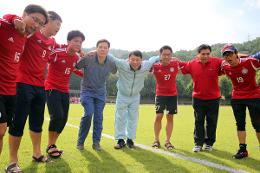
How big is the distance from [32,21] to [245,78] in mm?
4179

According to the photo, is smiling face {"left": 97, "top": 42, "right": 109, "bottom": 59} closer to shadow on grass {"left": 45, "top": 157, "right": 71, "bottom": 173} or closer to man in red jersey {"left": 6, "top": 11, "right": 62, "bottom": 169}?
man in red jersey {"left": 6, "top": 11, "right": 62, "bottom": 169}

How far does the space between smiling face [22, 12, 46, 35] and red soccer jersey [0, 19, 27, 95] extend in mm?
169

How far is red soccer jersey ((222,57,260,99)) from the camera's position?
6348 millimetres

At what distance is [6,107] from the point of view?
14.4ft

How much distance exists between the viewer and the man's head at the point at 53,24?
18.2ft

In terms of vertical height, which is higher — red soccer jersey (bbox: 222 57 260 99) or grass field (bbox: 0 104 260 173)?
red soccer jersey (bbox: 222 57 260 99)

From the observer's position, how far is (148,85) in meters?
90.1

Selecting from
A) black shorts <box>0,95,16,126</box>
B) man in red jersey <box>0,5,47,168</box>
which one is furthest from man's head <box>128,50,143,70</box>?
black shorts <box>0,95,16,126</box>

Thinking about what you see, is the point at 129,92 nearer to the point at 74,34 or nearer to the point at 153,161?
the point at 74,34

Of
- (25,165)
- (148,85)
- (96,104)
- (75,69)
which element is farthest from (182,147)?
(148,85)

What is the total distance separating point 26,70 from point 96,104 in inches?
87.2

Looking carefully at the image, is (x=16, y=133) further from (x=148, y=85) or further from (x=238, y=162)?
(x=148, y=85)

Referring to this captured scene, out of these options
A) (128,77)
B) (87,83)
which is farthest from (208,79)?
(87,83)

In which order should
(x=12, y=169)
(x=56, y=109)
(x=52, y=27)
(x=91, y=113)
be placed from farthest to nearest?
1. (x=91, y=113)
2. (x=56, y=109)
3. (x=52, y=27)
4. (x=12, y=169)
